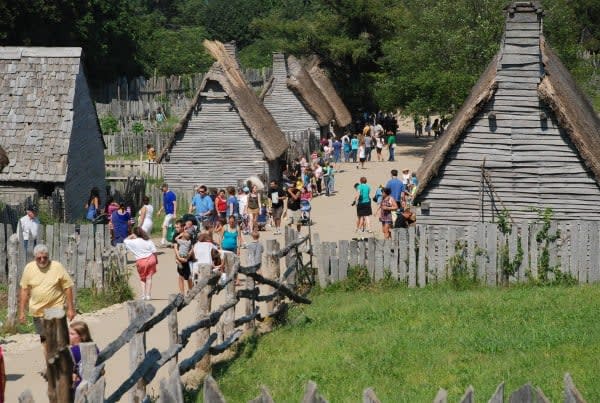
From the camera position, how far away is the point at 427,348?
15.5 metres

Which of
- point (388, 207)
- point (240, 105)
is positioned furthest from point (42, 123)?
point (388, 207)

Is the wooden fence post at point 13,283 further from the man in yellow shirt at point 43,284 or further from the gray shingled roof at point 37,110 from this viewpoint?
the gray shingled roof at point 37,110

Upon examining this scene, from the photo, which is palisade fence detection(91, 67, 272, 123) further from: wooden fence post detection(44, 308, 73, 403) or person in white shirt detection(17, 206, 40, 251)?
wooden fence post detection(44, 308, 73, 403)

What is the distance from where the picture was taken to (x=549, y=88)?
23109mm

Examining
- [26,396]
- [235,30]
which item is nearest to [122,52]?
[235,30]

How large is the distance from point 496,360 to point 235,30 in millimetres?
96126

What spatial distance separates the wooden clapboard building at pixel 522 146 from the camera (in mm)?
23344

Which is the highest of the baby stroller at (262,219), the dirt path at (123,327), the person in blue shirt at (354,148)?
the person in blue shirt at (354,148)

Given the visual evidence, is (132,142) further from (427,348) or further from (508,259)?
(427,348)

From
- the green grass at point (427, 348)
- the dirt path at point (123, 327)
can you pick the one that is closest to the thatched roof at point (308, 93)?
the dirt path at point (123, 327)

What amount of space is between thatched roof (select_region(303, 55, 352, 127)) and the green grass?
38.5m

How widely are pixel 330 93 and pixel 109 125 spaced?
1096 cm

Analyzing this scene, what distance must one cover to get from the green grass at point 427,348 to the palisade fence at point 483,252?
3.13 ft

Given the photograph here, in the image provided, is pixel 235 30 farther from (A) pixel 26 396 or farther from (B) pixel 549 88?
(A) pixel 26 396
